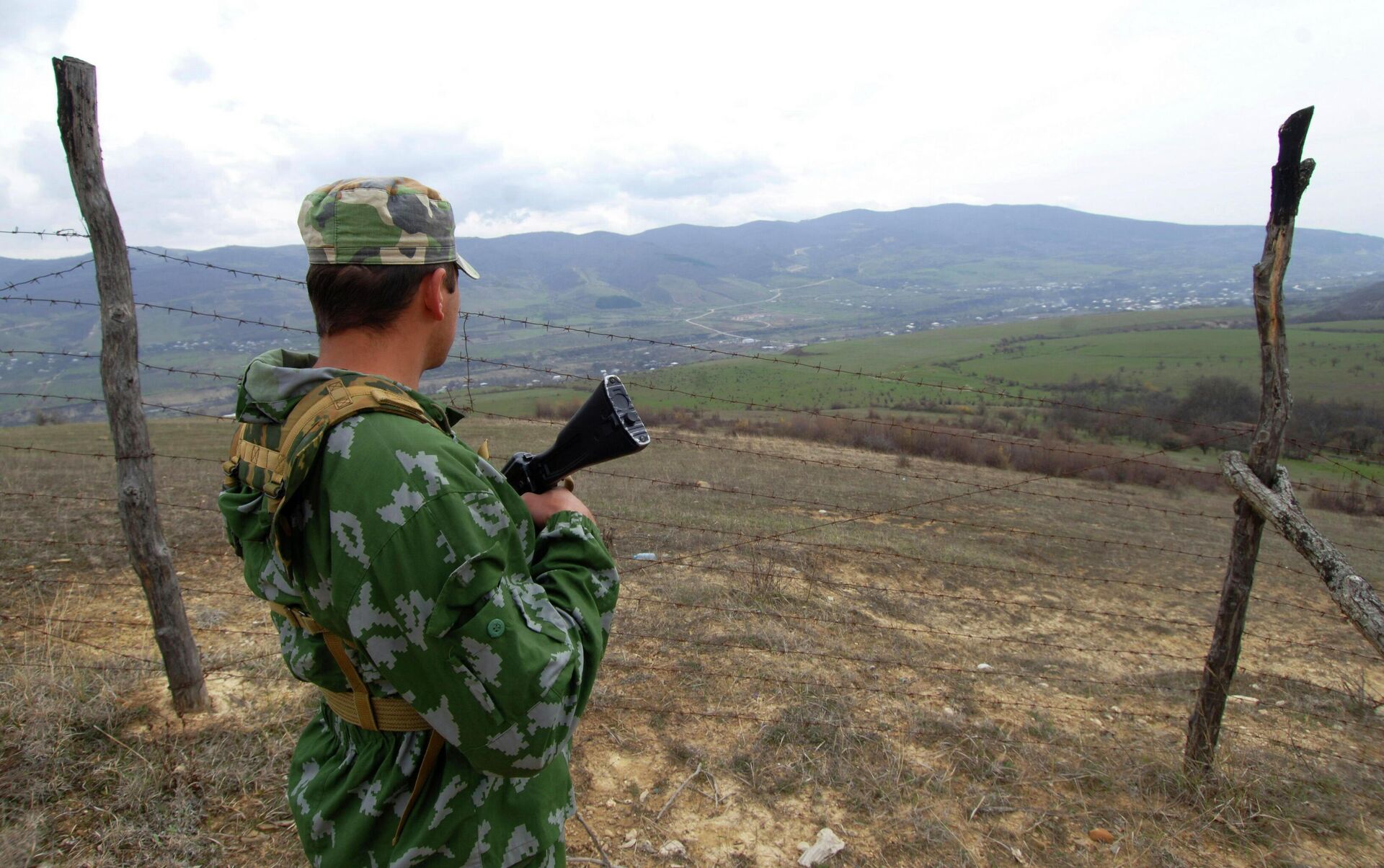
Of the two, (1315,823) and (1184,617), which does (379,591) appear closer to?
(1315,823)

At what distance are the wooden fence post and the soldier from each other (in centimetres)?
365

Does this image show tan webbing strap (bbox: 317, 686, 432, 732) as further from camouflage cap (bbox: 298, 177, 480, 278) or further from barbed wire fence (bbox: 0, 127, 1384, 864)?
barbed wire fence (bbox: 0, 127, 1384, 864)

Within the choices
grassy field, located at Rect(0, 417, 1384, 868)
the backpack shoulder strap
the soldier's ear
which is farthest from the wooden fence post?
the backpack shoulder strap

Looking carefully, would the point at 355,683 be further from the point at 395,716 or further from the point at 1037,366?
the point at 1037,366

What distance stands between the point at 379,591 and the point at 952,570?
8.46 metres

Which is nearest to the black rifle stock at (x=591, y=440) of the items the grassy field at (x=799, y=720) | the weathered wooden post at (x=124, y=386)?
the grassy field at (x=799, y=720)

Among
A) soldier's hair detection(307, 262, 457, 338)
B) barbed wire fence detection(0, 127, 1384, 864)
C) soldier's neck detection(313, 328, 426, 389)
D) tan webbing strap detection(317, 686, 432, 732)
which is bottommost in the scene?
barbed wire fence detection(0, 127, 1384, 864)

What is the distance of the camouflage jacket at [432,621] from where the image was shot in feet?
3.86

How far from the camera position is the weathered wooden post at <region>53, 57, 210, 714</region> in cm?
320

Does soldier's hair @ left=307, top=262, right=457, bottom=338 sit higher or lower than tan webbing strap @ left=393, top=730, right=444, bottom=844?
higher

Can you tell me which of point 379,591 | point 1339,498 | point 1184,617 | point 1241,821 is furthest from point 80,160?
point 1339,498

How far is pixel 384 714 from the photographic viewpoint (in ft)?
4.71

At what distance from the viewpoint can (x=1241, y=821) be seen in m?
3.49

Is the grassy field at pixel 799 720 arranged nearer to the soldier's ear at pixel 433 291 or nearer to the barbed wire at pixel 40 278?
the barbed wire at pixel 40 278
